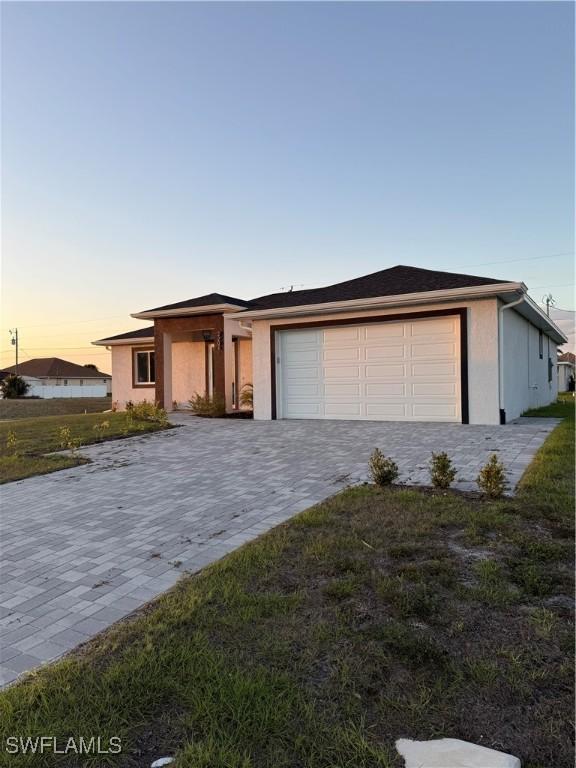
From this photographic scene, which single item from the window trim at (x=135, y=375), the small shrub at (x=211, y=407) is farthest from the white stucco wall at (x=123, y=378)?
the small shrub at (x=211, y=407)

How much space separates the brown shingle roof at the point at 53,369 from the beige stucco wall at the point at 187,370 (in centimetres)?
4306

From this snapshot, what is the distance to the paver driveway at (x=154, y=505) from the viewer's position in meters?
2.76

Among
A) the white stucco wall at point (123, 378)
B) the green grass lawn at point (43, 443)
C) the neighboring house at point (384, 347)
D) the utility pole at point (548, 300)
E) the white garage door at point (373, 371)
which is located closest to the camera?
the green grass lawn at point (43, 443)

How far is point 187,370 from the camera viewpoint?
56.5ft

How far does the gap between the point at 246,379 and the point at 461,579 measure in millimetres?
13514

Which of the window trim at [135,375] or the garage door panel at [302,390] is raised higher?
the window trim at [135,375]

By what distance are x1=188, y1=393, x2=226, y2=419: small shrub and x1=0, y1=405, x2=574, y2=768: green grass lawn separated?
34.2ft

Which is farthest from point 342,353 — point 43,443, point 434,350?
point 43,443

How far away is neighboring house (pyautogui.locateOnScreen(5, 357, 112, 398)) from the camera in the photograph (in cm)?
5076

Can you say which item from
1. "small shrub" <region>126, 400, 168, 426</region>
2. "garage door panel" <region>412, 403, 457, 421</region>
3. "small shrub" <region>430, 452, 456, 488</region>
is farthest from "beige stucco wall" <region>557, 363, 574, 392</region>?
"small shrub" <region>430, 452, 456, 488</region>

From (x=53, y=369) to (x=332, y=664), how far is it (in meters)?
59.7

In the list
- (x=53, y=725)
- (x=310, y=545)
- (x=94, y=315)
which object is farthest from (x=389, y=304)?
(x=94, y=315)

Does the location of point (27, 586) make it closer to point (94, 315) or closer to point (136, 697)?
point (136, 697)

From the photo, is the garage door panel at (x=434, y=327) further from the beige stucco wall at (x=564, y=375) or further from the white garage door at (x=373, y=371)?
the beige stucco wall at (x=564, y=375)
